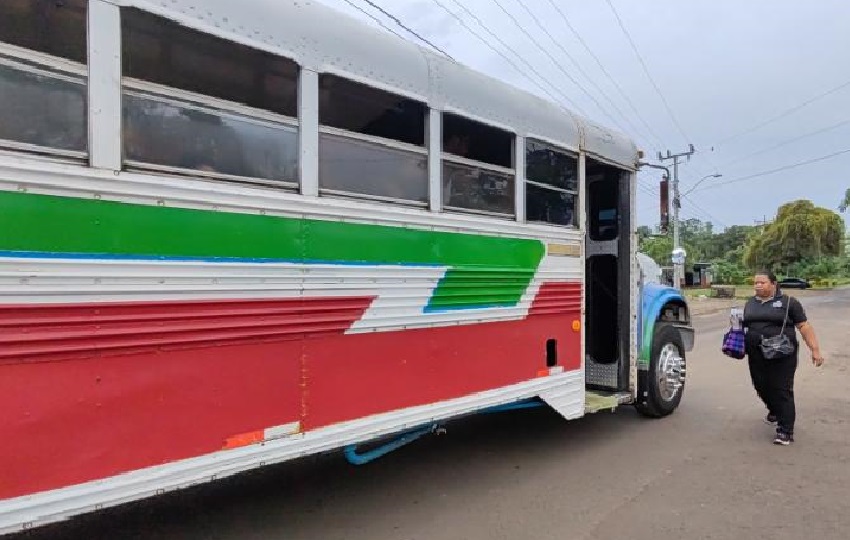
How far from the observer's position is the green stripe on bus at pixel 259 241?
2.29 m

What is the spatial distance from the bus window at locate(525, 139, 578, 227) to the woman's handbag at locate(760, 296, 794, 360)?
85.2 inches

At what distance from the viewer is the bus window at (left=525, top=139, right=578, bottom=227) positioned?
15.2ft

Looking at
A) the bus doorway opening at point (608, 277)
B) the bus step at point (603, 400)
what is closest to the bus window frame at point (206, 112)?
the bus step at point (603, 400)

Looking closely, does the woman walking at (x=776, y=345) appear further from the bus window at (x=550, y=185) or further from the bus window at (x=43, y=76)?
the bus window at (x=43, y=76)

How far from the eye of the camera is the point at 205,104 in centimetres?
283

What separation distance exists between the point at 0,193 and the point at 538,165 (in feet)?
11.3

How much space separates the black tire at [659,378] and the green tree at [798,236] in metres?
52.5

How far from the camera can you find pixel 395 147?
3.65 m

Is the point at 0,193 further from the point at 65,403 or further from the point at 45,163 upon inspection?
the point at 65,403

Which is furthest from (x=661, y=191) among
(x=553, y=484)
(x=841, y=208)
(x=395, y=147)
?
(x=841, y=208)

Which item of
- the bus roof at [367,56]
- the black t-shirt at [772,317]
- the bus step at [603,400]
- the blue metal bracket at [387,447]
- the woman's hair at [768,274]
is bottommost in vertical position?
the bus step at [603,400]

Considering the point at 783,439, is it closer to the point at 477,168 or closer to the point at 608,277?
the point at 608,277

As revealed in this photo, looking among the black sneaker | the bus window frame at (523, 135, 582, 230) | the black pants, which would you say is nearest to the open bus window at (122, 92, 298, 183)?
the bus window frame at (523, 135, 582, 230)

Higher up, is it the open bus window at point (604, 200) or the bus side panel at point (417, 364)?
the open bus window at point (604, 200)
